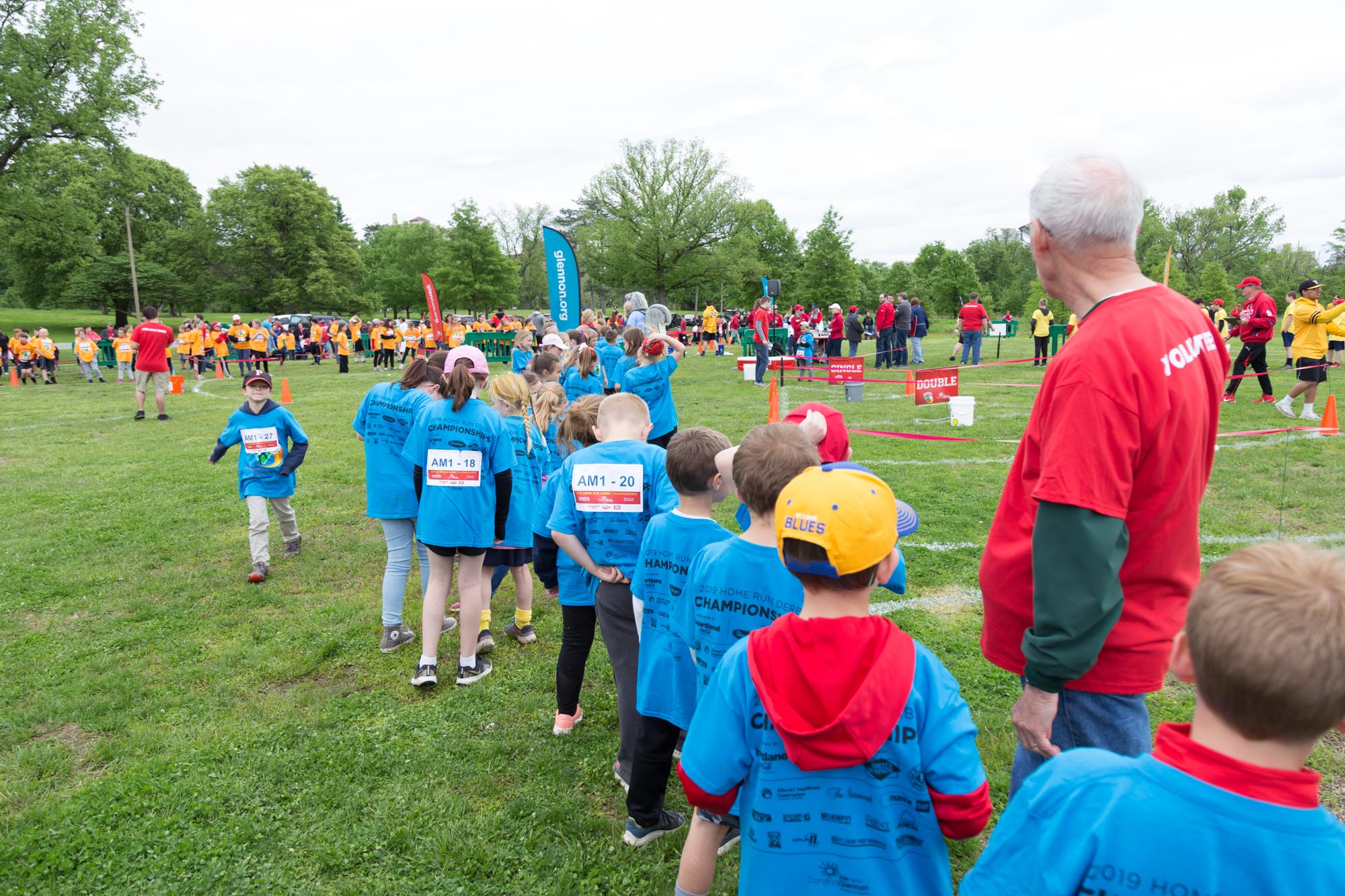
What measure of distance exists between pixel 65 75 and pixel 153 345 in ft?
81.1

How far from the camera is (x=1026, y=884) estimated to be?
4.09ft

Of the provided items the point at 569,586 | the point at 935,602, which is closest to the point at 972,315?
the point at 935,602

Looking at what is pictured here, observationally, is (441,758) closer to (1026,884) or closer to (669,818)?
(669,818)

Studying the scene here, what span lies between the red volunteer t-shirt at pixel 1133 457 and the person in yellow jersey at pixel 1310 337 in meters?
12.0

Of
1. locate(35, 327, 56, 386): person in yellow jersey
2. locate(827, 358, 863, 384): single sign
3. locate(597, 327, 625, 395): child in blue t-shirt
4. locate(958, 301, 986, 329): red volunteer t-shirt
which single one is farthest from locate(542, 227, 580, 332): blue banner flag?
locate(35, 327, 56, 386): person in yellow jersey

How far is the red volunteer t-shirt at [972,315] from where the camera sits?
21.3 meters

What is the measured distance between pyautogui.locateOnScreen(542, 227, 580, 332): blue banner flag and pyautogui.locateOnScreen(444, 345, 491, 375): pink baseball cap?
6260 millimetres

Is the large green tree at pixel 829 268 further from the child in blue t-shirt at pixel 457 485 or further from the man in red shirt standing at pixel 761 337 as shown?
the child in blue t-shirt at pixel 457 485

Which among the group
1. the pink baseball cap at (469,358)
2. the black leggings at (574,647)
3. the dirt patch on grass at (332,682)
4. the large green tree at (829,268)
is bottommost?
the dirt patch on grass at (332,682)

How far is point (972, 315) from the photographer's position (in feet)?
70.2

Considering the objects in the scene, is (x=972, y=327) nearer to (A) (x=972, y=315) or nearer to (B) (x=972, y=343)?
(A) (x=972, y=315)

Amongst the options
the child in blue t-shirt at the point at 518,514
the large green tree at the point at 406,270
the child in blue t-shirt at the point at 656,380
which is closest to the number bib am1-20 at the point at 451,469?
the child in blue t-shirt at the point at 518,514

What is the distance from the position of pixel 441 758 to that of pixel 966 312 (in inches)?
825

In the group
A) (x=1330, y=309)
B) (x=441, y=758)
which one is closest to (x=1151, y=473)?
(x=441, y=758)
